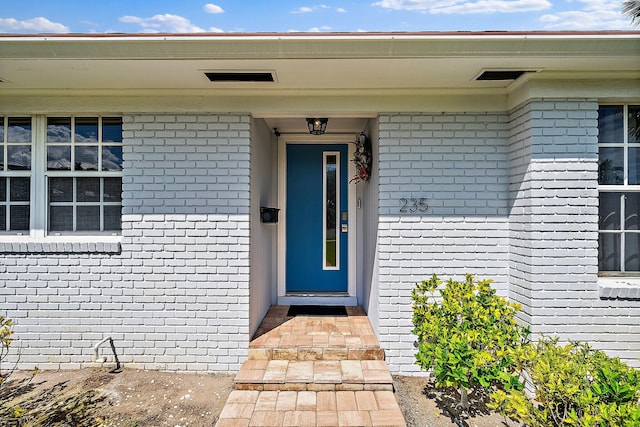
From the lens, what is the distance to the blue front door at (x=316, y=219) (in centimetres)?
477

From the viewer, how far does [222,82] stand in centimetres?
319

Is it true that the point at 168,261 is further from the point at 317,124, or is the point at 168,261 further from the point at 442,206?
the point at 442,206

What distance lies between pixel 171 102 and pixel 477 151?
115 inches

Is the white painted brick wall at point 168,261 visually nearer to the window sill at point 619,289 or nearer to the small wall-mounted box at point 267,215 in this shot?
the small wall-mounted box at point 267,215

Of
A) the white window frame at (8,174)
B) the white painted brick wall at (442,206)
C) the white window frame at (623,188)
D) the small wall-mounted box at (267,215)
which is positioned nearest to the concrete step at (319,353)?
the white painted brick wall at (442,206)

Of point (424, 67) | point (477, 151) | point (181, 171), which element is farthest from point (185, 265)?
point (477, 151)

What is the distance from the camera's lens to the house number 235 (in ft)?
11.2

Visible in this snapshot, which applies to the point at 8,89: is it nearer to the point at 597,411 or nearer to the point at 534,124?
the point at 534,124

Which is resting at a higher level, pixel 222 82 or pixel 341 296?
pixel 222 82

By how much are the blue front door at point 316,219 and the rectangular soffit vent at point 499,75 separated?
6.69 ft

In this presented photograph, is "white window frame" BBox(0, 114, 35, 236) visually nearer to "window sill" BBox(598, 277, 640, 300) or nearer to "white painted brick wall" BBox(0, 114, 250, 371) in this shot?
"white painted brick wall" BBox(0, 114, 250, 371)

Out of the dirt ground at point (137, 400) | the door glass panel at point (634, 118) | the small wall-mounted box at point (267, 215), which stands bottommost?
the dirt ground at point (137, 400)

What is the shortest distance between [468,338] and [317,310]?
214 centimetres

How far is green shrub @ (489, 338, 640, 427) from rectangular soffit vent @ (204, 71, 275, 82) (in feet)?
9.21
